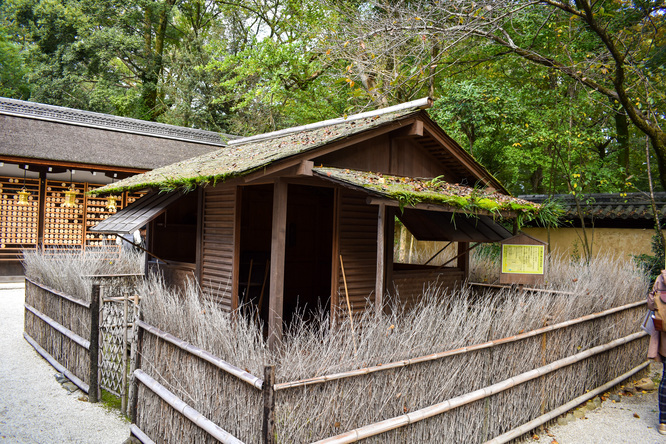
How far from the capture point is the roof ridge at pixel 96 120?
13367 millimetres

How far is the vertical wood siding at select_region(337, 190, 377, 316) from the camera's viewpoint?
606 centimetres

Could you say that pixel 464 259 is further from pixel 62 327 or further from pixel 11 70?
pixel 11 70

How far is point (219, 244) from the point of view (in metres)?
6.69

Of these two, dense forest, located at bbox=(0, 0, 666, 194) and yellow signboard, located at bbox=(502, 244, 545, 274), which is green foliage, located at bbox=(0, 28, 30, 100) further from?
yellow signboard, located at bbox=(502, 244, 545, 274)

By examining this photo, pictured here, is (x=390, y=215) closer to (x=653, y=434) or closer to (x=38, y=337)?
(x=653, y=434)

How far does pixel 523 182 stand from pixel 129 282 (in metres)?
17.5

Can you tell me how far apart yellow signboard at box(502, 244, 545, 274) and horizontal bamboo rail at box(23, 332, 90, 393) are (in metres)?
5.53

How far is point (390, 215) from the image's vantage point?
664cm

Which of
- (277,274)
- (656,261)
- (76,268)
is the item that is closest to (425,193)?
(277,274)

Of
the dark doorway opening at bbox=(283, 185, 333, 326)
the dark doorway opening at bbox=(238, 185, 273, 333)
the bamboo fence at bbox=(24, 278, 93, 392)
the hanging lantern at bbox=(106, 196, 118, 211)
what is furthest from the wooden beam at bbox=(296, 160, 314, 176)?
the hanging lantern at bbox=(106, 196, 118, 211)

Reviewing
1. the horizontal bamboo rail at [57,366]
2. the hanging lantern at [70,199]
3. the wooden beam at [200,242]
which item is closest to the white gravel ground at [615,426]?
the wooden beam at [200,242]

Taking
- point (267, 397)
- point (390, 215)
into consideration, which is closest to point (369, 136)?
point (390, 215)

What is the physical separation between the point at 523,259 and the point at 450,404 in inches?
127

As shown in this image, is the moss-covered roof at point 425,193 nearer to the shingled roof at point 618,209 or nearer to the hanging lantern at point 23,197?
the shingled roof at point 618,209
